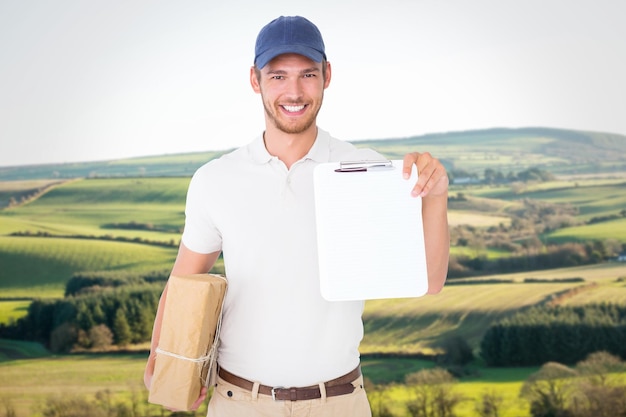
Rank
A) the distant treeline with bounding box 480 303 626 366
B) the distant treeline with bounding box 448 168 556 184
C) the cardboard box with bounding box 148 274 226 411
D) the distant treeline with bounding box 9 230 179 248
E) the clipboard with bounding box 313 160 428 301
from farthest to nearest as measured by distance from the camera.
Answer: the distant treeline with bounding box 448 168 556 184
the distant treeline with bounding box 9 230 179 248
the distant treeline with bounding box 480 303 626 366
the cardboard box with bounding box 148 274 226 411
the clipboard with bounding box 313 160 428 301

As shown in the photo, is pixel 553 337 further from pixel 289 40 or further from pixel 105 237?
pixel 289 40

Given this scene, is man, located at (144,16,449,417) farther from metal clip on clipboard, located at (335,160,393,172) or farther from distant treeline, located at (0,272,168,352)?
distant treeline, located at (0,272,168,352)

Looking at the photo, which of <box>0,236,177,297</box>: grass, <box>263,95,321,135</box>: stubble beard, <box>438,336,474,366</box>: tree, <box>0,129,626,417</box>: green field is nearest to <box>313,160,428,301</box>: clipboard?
<box>263,95,321,135</box>: stubble beard

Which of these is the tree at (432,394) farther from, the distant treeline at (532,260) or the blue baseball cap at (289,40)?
the blue baseball cap at (289,40)

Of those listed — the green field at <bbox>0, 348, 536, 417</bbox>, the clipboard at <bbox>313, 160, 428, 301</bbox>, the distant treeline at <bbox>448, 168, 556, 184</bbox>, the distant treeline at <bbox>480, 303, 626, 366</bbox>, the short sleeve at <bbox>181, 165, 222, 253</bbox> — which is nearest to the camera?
the clipboard at <bbox>313, 160, 428, 301</bbox>

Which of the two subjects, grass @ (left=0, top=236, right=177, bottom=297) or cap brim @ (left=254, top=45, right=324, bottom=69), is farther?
grass @ (left=0, top=236, right=177, bottom=297)

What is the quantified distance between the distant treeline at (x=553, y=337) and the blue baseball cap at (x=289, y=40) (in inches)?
116

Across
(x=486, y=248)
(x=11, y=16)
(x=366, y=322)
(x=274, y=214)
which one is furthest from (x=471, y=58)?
(x=274, y=214)

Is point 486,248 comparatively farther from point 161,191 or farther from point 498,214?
point 161,191

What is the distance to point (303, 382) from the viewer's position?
1542mm

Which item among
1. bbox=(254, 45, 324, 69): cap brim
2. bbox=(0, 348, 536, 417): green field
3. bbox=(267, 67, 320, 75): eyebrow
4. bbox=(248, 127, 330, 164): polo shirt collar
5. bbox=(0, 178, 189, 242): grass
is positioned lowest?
bbox=(0, 348, 536, 417): green field

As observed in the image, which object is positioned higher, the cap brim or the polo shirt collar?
the cap brim

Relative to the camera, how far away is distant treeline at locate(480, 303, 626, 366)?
13.6 feet

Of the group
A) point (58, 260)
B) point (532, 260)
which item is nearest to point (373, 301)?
point (532, 260)
